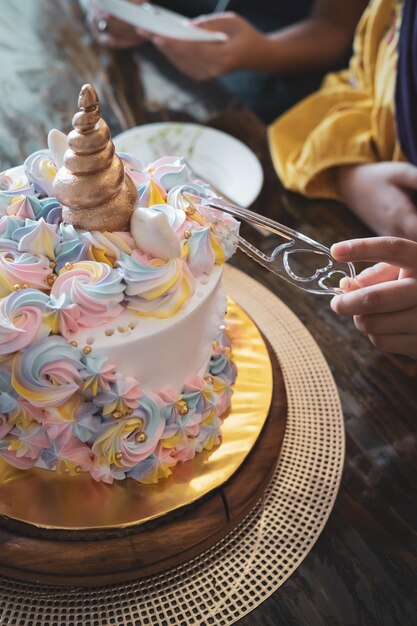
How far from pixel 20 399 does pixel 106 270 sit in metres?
0.18

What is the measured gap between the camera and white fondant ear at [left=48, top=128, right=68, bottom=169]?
2.68ft

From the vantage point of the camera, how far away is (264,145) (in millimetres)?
1517

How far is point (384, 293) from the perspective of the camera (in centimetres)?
87

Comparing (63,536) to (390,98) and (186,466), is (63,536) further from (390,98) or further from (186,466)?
(390,98)

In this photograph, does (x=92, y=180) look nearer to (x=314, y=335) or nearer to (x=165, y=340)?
(x=165, y=340)

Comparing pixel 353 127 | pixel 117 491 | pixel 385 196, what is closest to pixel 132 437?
pixel 117 491

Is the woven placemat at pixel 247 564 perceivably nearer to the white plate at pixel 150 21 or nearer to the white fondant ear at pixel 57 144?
the white fondant ear at pixel 57 144

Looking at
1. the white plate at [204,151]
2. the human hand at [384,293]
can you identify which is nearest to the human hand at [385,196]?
the white plate at [204,151]

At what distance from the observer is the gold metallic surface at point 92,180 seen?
71 centimetres

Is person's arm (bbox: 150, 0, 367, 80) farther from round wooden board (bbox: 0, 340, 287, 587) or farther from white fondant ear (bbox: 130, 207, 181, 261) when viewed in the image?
round wooden board (bbox: 0, 340, 287, 587)

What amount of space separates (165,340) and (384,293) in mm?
305

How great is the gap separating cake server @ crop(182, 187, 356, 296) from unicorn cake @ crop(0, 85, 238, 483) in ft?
0.06

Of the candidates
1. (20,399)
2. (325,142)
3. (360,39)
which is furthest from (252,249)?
(360,39)

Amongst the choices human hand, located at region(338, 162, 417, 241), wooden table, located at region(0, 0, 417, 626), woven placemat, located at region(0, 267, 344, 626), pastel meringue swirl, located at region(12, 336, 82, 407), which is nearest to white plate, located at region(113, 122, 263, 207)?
wooden table, located at region(0, 0, 417, 626)
